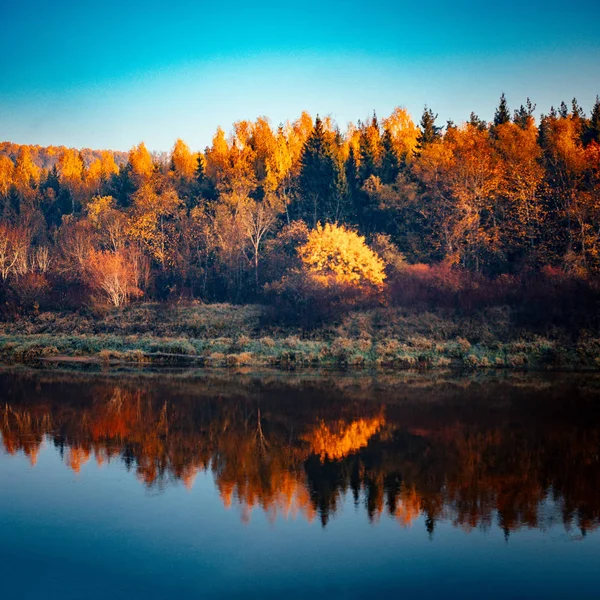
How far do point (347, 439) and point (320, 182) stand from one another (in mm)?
46520

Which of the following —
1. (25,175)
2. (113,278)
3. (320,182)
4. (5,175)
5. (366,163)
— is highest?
(25,175)

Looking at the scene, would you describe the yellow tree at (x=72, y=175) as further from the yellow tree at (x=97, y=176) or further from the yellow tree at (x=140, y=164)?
the yellow tree at (x=140, y=164)

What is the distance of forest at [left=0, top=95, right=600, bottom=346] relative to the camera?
44.2 m

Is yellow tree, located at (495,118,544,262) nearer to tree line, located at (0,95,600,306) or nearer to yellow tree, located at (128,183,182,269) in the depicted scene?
tree line, located at (0,95,600,306)

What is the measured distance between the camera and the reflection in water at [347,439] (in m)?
13.5

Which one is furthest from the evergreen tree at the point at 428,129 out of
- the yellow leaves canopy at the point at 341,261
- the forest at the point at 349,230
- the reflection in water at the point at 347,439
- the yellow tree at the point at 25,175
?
the yellow tree at the point at 25,175

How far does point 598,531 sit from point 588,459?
5037 mm

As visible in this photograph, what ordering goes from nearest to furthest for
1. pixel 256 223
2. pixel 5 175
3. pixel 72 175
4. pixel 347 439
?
pixel 347 439 → pixel 256 223 → pixel 72 175 → pixel 5 175

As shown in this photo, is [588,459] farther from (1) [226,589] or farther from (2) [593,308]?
(2) [593,308]

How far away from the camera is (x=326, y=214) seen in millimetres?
61844

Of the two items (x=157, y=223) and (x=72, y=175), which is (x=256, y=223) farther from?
(x=72, y=175)

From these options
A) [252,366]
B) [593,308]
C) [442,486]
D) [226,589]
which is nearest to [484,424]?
[442,486]

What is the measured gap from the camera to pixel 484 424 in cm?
2038

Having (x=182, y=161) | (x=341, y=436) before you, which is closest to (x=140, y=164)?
(x=182, y=161)
